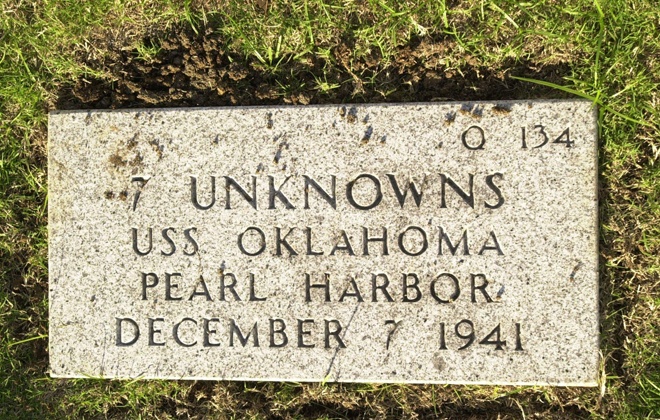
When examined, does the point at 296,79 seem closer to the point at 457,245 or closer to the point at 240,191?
the point at 240,191

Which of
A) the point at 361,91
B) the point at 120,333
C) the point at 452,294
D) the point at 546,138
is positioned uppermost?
the point at 361,91

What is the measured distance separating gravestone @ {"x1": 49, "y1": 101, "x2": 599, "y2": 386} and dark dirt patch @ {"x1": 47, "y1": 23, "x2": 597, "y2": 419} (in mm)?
189

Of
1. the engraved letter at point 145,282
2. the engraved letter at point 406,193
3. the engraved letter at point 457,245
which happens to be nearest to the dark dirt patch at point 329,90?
the engraved letter at point 406,193

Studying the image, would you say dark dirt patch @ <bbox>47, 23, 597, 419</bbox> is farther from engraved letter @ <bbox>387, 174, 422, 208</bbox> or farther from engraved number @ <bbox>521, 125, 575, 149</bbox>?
engraved letter @ <bbox>387, 174, 422, 208</bbox>

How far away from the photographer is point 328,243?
255 centimetres

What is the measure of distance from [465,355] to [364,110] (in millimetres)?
1202

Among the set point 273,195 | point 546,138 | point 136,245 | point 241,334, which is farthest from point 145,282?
point 546,138

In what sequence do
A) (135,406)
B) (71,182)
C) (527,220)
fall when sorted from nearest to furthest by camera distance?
1. (527,220)
2. (71,182)
3. (135,406)

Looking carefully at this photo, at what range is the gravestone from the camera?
2.49 metres

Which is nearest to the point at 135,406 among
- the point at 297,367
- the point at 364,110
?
the point at 297,367

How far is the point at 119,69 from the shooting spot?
9.34ft

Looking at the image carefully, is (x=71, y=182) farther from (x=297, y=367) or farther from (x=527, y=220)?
(x=527, y=220)

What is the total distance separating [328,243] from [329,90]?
773mm

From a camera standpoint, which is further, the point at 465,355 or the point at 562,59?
the point at 562,59
